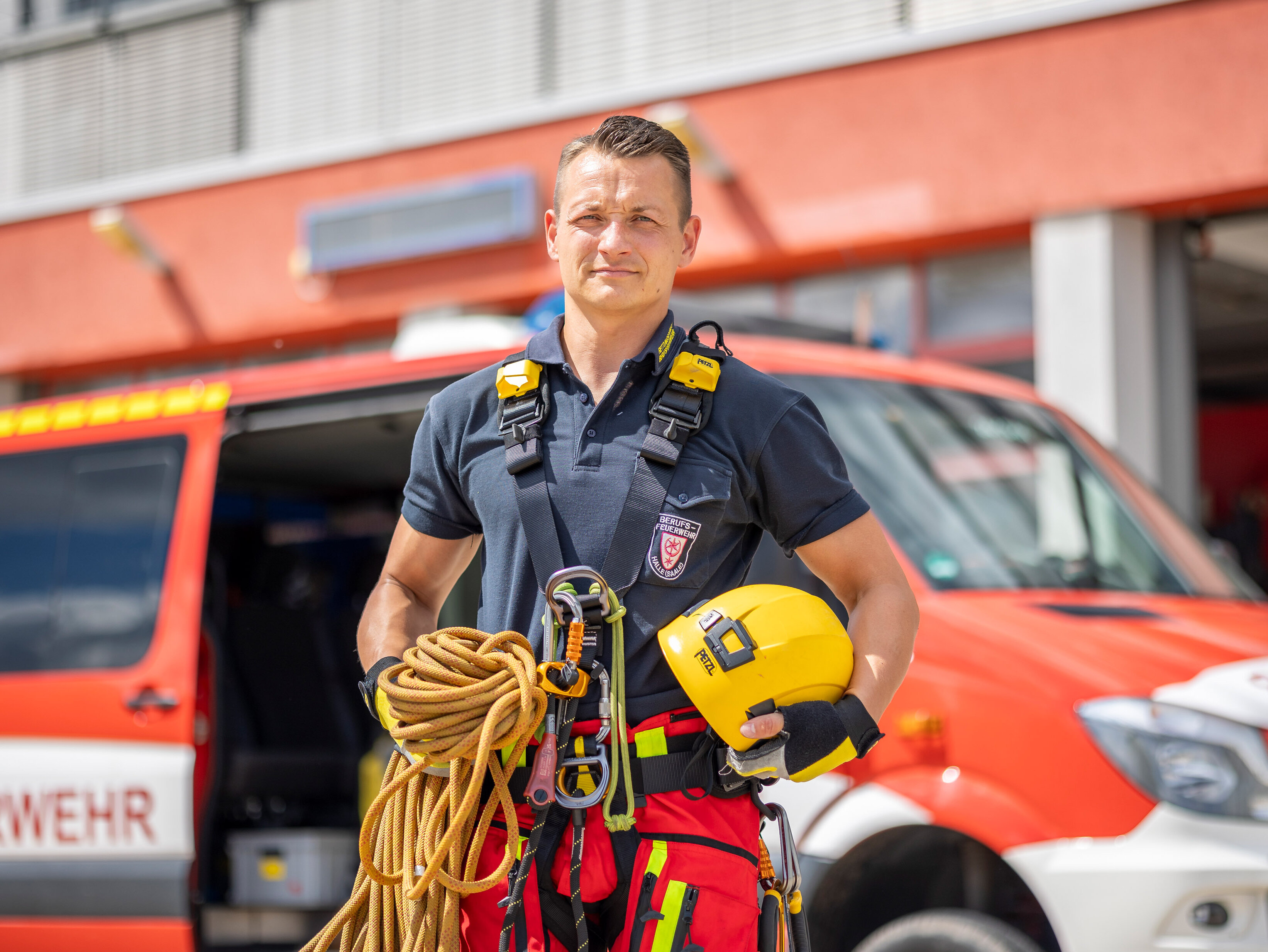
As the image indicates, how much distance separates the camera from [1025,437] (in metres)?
4.37

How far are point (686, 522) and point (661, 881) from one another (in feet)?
1.68

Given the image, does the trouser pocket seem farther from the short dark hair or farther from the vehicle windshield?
the vehicle windshield

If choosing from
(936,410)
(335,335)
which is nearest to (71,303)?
(335,335)

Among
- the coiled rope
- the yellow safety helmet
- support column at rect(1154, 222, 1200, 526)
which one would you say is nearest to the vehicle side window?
the coiled rope

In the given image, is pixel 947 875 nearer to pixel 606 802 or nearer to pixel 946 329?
pixel 606 802

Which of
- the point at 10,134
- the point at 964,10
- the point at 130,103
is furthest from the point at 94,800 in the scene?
the point at 10,134

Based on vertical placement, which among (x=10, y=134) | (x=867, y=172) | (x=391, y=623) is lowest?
(x=391, y=623)

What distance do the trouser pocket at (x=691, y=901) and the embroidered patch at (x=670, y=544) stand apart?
39cm

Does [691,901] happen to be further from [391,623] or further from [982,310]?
[982,310]

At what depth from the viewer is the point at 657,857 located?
2.05m

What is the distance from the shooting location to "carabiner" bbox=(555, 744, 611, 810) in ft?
6.67

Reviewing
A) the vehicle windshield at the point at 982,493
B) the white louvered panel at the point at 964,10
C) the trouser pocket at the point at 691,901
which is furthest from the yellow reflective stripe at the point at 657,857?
the white louvered panel at the point at 964,10

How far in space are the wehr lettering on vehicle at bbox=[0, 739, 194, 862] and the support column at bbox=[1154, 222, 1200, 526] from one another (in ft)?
21.3

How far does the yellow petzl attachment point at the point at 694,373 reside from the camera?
6.94 ft
